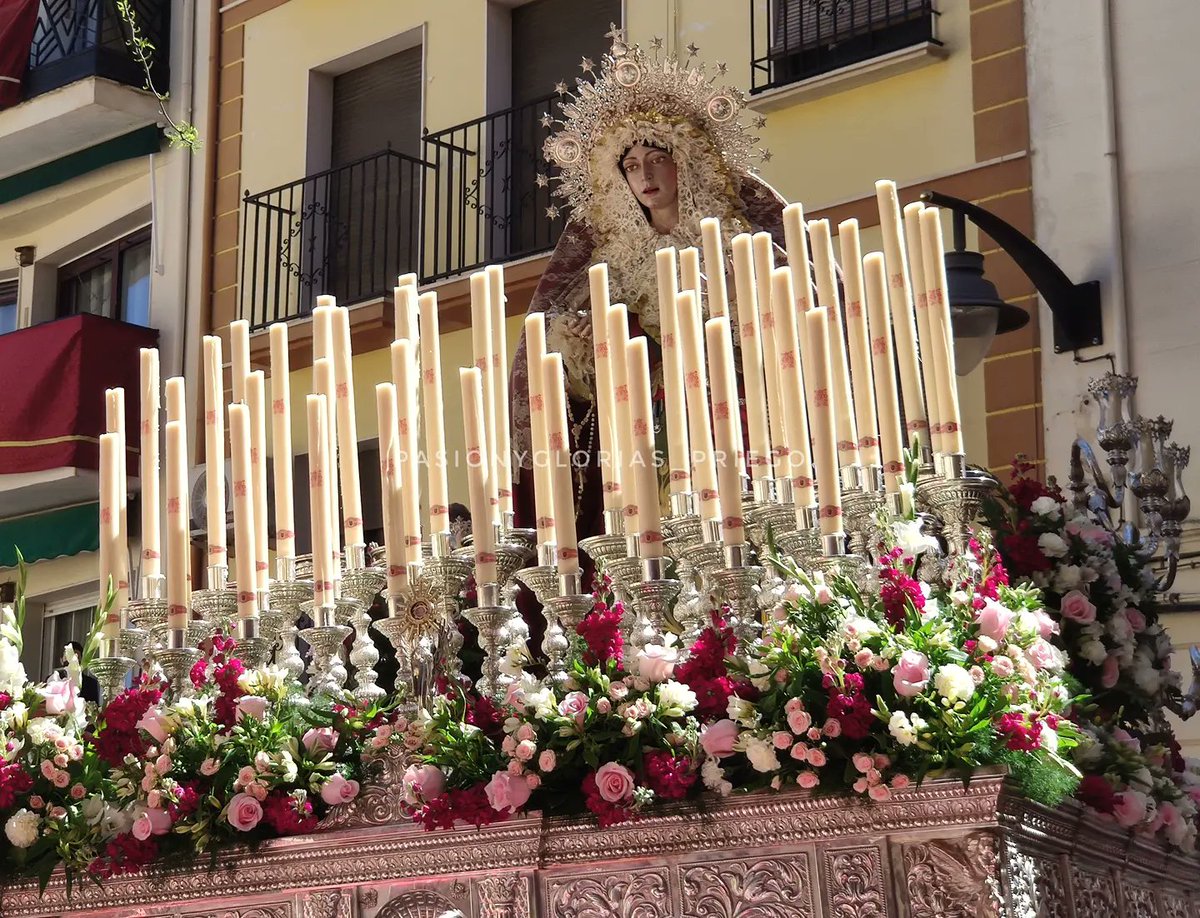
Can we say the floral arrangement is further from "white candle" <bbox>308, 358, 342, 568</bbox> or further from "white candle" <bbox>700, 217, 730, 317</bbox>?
"white candle" <bbox>700, 217, 730, 317</bbox>

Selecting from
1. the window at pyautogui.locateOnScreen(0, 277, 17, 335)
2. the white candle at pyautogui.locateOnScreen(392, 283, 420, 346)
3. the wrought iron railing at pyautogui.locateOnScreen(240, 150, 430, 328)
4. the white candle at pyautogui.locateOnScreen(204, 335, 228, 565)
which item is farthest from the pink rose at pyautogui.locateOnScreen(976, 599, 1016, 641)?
the window at pyautogui.locateOnScreen(0, 277, 17, 335)

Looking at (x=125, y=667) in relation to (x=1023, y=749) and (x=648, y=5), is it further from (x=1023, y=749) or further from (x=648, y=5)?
(x=648, y=5)

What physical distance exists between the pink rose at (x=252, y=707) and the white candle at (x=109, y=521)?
388 mm

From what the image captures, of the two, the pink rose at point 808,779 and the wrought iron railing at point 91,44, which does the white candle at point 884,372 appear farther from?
the wrought iron railing at point 91,44

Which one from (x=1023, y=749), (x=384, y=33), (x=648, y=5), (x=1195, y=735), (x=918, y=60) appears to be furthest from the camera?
(x=384, y=33)

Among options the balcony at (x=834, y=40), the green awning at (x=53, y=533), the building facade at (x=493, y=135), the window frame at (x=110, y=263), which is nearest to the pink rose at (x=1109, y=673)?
the building facade at (x=493, y=135)

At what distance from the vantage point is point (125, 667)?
3309 millimetres

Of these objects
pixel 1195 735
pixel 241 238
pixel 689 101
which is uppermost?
pixel 241 238

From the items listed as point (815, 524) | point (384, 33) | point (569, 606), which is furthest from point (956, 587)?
point (384, 33)

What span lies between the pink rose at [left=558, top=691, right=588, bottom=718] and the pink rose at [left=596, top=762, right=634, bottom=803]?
0.11 metres

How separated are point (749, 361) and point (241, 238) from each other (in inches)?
269

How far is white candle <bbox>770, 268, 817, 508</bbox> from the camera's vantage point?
2.78 meters

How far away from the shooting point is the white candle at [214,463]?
3281mm

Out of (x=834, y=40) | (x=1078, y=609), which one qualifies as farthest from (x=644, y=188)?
(x=834, y=40)
